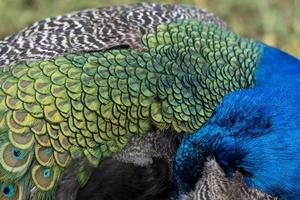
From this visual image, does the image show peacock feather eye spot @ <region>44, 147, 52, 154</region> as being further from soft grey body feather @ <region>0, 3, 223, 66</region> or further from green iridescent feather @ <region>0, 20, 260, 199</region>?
soft grey body feather @ <region>0, 3, 223, 66</region>

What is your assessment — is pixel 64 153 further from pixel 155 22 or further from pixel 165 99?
pixel 155 22

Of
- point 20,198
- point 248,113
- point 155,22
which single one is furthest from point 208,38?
point 20,198

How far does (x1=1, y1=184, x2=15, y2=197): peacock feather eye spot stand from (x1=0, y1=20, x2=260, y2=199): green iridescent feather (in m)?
0.01

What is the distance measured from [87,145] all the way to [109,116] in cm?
12

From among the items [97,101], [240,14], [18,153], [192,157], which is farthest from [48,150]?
[240,14]

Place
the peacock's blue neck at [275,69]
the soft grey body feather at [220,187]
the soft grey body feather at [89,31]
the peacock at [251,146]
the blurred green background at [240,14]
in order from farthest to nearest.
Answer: the blurred green background at [240,14], the peacock's blue neck at [275,69], the soft grey body feather at [89,31], the soft grey body feather at [220,187], the peacock at [251,146]

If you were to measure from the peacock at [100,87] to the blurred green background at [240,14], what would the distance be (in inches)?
49.4

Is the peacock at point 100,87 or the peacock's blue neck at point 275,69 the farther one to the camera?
the peacock's blue neck at point 275,69

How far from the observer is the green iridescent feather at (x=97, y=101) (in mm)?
1997

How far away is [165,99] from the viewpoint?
7.24 feet

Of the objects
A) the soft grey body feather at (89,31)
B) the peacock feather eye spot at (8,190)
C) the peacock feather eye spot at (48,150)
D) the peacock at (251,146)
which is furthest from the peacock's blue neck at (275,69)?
the peacock feather eye spot at (8,190)

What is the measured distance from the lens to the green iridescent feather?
6.55 feet

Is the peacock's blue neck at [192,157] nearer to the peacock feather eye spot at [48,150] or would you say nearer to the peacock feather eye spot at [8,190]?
the peacock feather eye spot at [48,150]

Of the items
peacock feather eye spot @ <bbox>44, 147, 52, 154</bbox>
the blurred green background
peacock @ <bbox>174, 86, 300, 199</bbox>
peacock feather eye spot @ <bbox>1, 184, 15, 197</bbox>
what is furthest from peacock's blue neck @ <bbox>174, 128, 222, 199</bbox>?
the blurred green background
